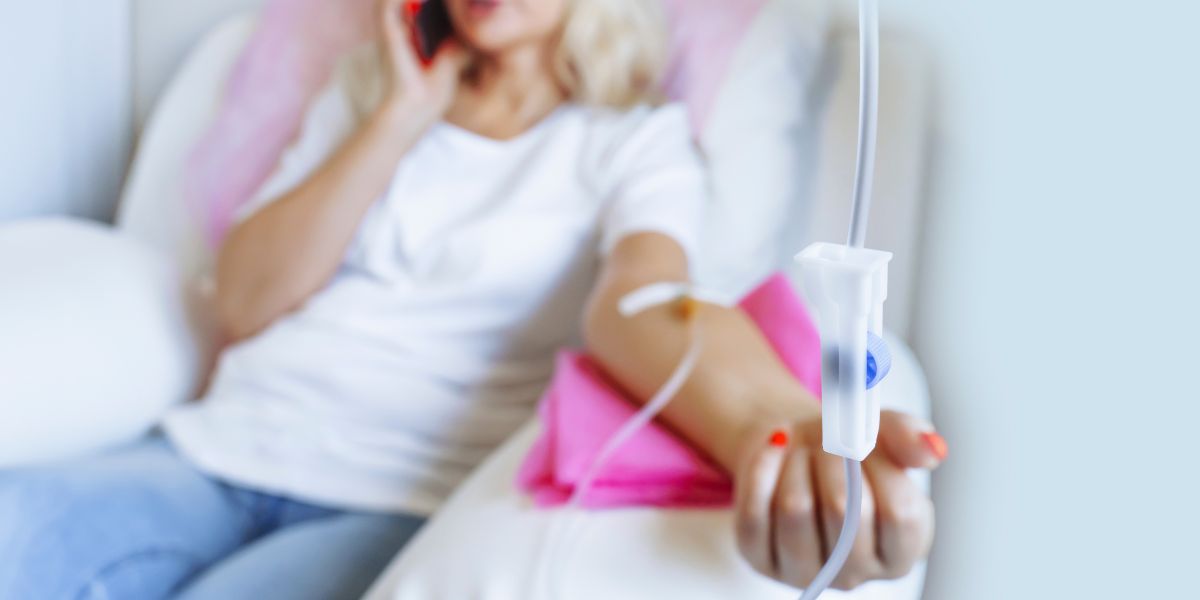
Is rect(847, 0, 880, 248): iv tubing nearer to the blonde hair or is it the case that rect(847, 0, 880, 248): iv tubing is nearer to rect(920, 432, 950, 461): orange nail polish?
rect(920, 432, 950, 461): orange nail polish

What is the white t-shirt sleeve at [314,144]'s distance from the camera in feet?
3.49

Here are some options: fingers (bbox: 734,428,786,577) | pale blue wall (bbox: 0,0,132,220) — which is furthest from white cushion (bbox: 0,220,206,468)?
fingers (bbox: 734,428,786,577)

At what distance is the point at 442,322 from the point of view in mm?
973

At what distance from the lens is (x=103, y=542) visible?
80 centimetres

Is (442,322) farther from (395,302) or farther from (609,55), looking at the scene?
(609,55)

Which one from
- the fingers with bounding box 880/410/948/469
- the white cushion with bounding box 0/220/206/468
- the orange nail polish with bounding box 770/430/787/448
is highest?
the fingers with bounding box 880/410/948/469

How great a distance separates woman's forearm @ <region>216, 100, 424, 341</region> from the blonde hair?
10 centimetres

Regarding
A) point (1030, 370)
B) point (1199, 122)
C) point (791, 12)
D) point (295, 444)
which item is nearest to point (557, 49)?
point (791, 12)

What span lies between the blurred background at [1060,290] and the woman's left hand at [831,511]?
0.22ft

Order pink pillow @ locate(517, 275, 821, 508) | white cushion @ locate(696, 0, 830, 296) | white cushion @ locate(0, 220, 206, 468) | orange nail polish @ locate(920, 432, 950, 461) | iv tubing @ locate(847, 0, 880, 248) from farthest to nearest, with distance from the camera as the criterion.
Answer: white cushion @ locate(696, 0, 830, 296)
white cushion @ locate(0, 220, 206, 468)
pink pillow @ locate(517, 275, 821, 508)
orange nail polish @ locate(920, 432, 950, 461)
iv tubing @ locate(847, 0, 880, 248)

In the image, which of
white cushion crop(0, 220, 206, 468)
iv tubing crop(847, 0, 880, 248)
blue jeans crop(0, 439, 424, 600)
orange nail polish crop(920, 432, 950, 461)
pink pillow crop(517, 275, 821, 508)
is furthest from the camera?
white cushion crop(0, 220, 206, 468)

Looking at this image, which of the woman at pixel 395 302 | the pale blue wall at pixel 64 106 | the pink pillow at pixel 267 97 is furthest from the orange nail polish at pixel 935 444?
the pale blue wall at pixel 64 106

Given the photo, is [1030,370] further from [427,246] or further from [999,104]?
[427,246]

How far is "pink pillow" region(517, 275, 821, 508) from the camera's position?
64cm
